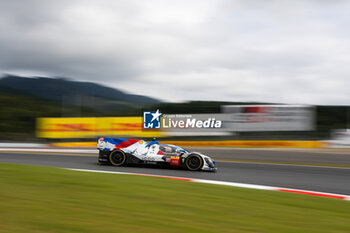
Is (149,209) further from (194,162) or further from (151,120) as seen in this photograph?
(151,120)

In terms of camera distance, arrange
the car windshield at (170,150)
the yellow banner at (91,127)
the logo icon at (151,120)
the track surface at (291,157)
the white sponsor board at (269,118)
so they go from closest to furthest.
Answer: the car windshield at (170,150)
the track surface at (291,157)
the white sponsor board at (269,118)
the logo icon at (151,120)
the yellow banner at (91,127)

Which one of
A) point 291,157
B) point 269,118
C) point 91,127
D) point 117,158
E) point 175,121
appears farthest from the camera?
point 91,127

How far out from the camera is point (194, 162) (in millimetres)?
10469

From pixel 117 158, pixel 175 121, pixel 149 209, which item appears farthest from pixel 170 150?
pixel 175 121

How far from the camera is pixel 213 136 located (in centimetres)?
2075

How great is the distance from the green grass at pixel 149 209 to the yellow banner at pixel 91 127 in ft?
52.9

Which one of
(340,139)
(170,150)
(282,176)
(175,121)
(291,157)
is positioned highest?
(175,121)

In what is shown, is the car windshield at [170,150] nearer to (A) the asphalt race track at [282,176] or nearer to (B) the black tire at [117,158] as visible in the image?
(A) the asphalt race track at [282,176]

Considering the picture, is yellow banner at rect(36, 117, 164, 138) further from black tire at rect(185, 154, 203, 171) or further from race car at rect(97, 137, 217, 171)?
black tire at rect(185, 154, 203, 171)

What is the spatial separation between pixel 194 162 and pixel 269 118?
11.7 m

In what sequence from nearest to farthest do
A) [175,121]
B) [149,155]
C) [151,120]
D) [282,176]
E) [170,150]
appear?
[282,176]
[170,150]
[149,155]
[175,121]
[151,120]

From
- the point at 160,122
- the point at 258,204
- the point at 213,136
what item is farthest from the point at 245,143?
the point at 258,204

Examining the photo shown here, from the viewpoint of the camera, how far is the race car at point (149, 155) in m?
10.5

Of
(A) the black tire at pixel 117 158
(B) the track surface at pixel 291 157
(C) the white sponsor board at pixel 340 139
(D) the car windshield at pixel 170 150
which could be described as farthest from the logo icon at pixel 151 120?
(D) the car windshield at pixel 170 150
